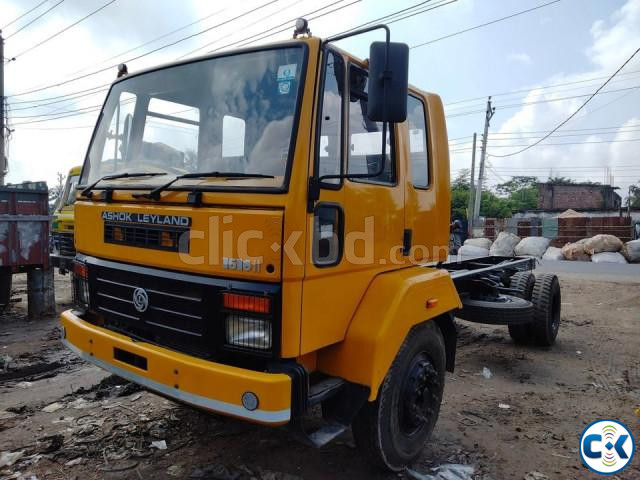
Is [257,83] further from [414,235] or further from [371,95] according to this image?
[414,235]

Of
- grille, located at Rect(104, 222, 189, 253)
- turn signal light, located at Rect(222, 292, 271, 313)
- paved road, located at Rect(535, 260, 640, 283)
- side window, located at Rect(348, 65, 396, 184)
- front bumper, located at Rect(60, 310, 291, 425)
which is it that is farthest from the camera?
paved road, located at Rect(535, 260, 640, 283)

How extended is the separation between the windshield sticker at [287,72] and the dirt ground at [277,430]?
233cm

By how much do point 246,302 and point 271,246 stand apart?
1.05 ft

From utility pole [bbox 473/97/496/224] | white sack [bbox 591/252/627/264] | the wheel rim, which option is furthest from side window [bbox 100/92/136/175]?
utility pole [bbox 473/97/496/224]

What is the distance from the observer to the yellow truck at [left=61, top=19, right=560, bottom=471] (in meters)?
2.37

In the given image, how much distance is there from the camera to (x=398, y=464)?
2.99 meters

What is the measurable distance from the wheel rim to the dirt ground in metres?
0.30

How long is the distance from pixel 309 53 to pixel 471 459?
2.81 m

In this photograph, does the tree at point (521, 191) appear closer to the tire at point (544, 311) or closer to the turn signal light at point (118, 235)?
the tire at point (544, 311)

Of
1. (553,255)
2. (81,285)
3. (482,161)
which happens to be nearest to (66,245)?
(81,285)

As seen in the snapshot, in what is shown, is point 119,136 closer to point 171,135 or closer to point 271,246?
point 171,135

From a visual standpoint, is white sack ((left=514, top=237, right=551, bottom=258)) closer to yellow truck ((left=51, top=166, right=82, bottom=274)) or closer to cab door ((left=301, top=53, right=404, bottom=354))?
yellow truck ((left=51, top=166, right=82, bottom=274))

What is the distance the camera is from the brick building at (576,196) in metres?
41.9

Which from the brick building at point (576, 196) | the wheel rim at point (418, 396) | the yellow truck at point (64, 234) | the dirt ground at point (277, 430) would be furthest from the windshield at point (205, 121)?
the brick building at point (576, 196)
